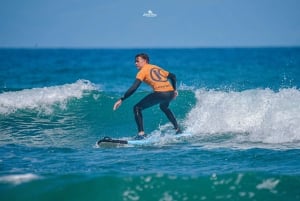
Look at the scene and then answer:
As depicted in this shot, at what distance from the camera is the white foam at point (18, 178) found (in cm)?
657

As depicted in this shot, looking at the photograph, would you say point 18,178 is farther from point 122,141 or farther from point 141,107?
point 141,107

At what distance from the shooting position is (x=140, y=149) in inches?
345

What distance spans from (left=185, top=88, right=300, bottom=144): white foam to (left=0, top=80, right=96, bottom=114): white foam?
441 cm

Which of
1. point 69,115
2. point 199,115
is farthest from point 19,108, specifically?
point 199,115

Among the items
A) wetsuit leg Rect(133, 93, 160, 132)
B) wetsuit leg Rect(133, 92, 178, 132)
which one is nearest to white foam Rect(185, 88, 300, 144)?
wetsuit leg Rect(133, 92, 178, 132)

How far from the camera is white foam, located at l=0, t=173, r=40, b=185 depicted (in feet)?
21.6

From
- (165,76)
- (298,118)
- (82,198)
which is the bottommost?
(82,198)

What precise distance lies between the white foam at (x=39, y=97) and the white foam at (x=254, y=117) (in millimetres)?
4411

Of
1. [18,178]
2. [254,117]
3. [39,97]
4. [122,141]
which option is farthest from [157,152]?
[39,97]

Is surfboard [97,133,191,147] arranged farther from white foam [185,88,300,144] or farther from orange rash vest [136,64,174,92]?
white foam [185,88,300,144]

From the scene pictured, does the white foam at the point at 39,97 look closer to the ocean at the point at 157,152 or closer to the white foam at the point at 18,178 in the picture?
the ocean at the point at 157,152

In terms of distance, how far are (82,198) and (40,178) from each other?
0.72m

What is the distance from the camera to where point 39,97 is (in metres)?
15.8

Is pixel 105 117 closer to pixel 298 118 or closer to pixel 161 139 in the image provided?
pixel 161 139
